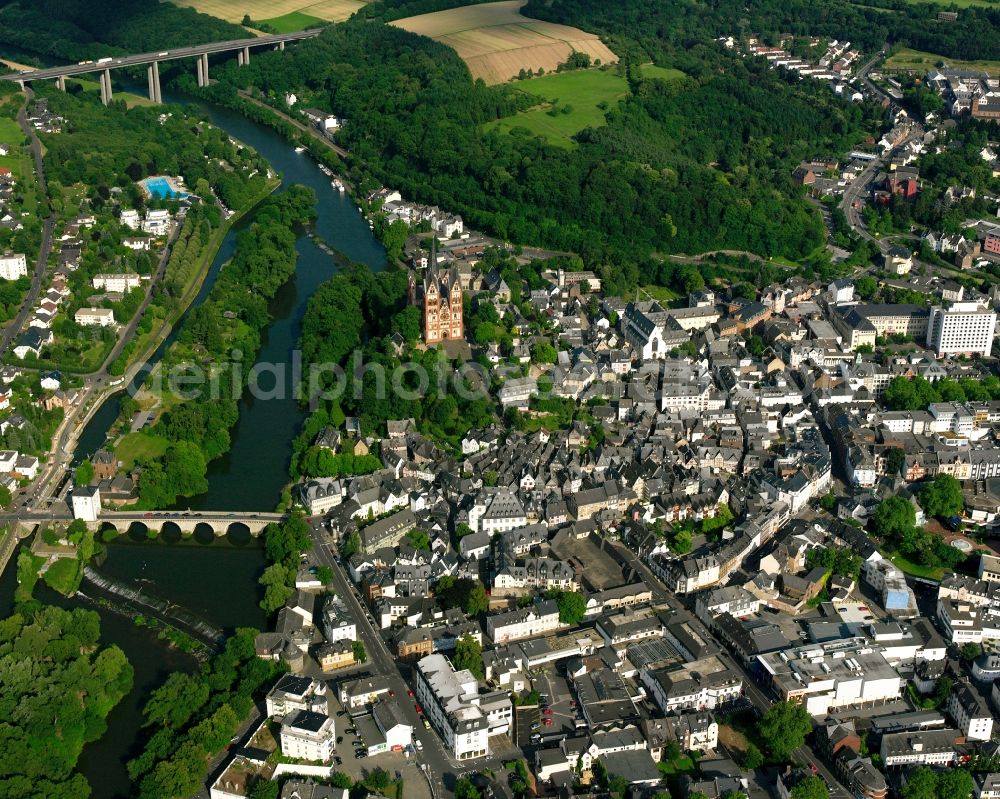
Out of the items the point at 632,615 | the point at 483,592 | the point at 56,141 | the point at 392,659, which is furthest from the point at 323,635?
the point at 56,141

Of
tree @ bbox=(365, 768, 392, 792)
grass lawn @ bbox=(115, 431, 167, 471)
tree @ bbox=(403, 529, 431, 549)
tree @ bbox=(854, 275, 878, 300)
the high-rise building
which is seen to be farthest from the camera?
tree @ bbox=(854, 275, 878, 300)

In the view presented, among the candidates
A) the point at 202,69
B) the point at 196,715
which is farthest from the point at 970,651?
the point at 202,69

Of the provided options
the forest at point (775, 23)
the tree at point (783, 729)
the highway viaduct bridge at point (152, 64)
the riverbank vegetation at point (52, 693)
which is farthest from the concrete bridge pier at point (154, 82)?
the tree at point (783, 729)

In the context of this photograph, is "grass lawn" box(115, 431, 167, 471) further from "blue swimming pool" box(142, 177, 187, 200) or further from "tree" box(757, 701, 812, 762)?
"blue swimming pool" box(142, 177, 187, 200)

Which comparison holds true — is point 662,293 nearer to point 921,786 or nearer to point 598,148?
point 598,148

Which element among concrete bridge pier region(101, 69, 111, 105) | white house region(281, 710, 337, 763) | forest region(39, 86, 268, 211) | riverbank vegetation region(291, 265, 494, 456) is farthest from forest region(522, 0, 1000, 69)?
white house region(281, 710, 337, 763)

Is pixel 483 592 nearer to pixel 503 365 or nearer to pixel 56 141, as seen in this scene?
pixel 503 365
